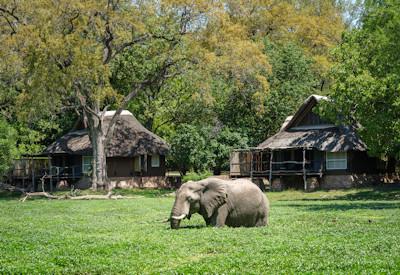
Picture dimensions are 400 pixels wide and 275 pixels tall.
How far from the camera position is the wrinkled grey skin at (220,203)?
689 inches

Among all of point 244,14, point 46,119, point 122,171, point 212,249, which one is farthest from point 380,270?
point 244,14

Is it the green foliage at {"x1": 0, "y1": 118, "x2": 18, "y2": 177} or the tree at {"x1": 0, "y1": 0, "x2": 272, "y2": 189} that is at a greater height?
the tree at {"x1": 0, "y1": 0, "x2": 272, "y2": 189}

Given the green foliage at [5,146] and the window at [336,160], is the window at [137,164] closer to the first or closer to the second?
the green foliage at [5,146]

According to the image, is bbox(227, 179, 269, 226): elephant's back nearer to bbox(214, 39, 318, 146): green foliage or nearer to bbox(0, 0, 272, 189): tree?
bbox(0, 0, 272, 189): tree

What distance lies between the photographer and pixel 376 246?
13.8 metres

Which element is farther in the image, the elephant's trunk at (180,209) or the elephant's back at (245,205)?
the elephant's back at (245,205)

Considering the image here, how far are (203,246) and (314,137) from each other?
105 ft

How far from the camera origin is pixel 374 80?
3297 cm

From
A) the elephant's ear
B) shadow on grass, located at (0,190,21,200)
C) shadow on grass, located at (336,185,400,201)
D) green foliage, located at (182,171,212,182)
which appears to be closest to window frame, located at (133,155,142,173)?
green foliage, located at (182,171,212,182)

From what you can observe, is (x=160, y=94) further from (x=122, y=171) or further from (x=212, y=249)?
(x=212, y=249)

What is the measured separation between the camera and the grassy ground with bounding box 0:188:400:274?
12.0 meters

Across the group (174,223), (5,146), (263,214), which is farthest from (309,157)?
(174,223)

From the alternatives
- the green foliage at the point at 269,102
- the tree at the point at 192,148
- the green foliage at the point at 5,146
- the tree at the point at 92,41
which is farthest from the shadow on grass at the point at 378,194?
the green foliage at the point at 5,146

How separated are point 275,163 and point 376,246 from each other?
31.5 m
